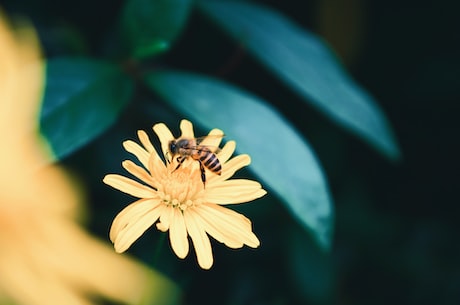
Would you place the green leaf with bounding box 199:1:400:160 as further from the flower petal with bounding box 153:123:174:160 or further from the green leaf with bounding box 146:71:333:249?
the flower petal with bounding box 153:123:174:160

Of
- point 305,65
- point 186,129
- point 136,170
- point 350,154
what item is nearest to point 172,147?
point 186,129

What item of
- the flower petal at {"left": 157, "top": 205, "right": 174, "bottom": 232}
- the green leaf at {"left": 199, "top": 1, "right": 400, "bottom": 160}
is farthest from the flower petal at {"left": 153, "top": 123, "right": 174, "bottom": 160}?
the green leaf at {"left": 199, "top": 1, "right": 400, "bottom": 160}

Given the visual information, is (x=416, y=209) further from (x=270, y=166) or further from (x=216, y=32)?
(x=270, y=166)

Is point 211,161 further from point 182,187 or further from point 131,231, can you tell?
point 131,231

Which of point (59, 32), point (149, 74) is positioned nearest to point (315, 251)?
point (149, 74)

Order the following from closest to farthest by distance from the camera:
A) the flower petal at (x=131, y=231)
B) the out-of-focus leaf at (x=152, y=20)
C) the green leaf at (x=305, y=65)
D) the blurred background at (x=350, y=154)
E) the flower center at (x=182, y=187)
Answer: the flower petal at (x=131, y=231) < the flower center at (x=182, y=187) < the out-of-focus leaf at (x=152, y=20) < the green leaf at (x=305, y=65) < the blurred background at (x=350, y=154)

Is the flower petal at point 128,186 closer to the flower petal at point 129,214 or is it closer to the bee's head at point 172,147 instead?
the flower petal at point 129,214

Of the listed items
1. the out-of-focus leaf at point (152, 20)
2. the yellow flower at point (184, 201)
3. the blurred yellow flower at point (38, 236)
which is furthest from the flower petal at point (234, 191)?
the out-of-focus leaf at point (152, 20)
